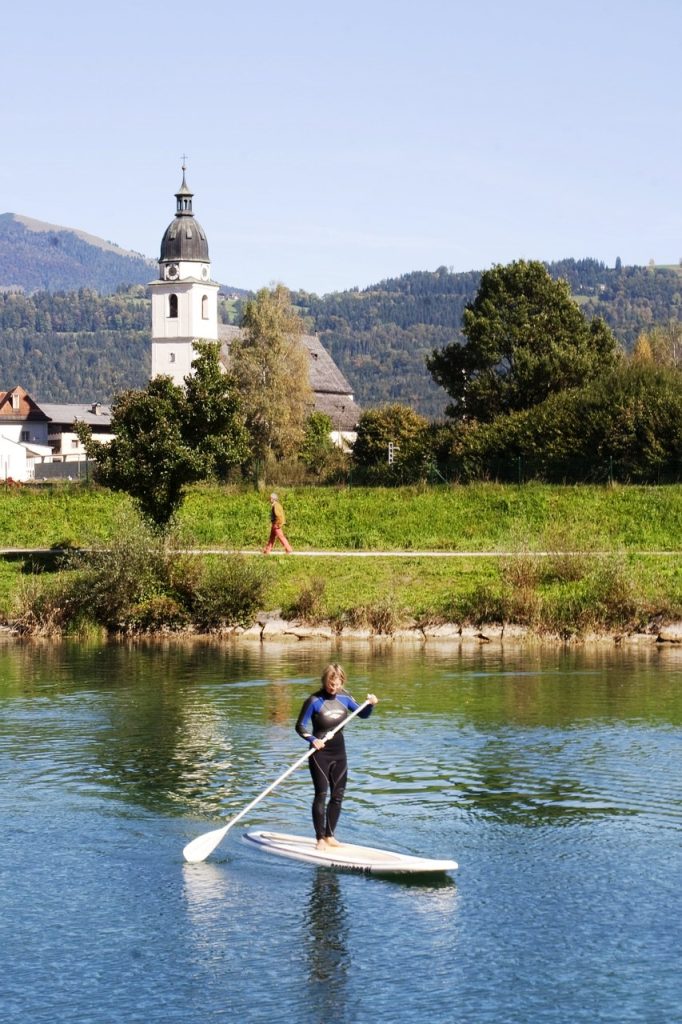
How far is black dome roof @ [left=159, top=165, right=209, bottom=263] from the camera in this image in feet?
451

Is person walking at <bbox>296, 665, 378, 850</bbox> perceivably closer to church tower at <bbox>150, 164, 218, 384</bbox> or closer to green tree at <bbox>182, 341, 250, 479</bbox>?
green tree at <bbox>182, 341, 250, 479</bbox>

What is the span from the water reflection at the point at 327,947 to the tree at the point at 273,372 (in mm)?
75949

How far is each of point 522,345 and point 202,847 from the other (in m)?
58.6

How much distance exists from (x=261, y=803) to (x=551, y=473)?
39.2m

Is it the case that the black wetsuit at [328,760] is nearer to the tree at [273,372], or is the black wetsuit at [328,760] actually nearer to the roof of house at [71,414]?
the tree at [273,372]

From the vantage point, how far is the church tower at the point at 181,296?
450 ft

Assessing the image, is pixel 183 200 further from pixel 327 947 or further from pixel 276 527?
pixel 327 947

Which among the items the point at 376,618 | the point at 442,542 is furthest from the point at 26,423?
the point at 376,618

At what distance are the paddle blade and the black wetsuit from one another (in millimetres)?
1266

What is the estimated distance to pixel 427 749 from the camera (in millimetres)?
26375

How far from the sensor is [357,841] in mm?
20062

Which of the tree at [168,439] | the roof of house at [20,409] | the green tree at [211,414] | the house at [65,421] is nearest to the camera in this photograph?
the tree at [168,439]

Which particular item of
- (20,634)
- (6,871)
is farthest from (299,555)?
(6,871)

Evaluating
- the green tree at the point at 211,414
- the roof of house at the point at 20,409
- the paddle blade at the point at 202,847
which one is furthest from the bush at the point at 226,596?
the roof of house at the point at 20,409
